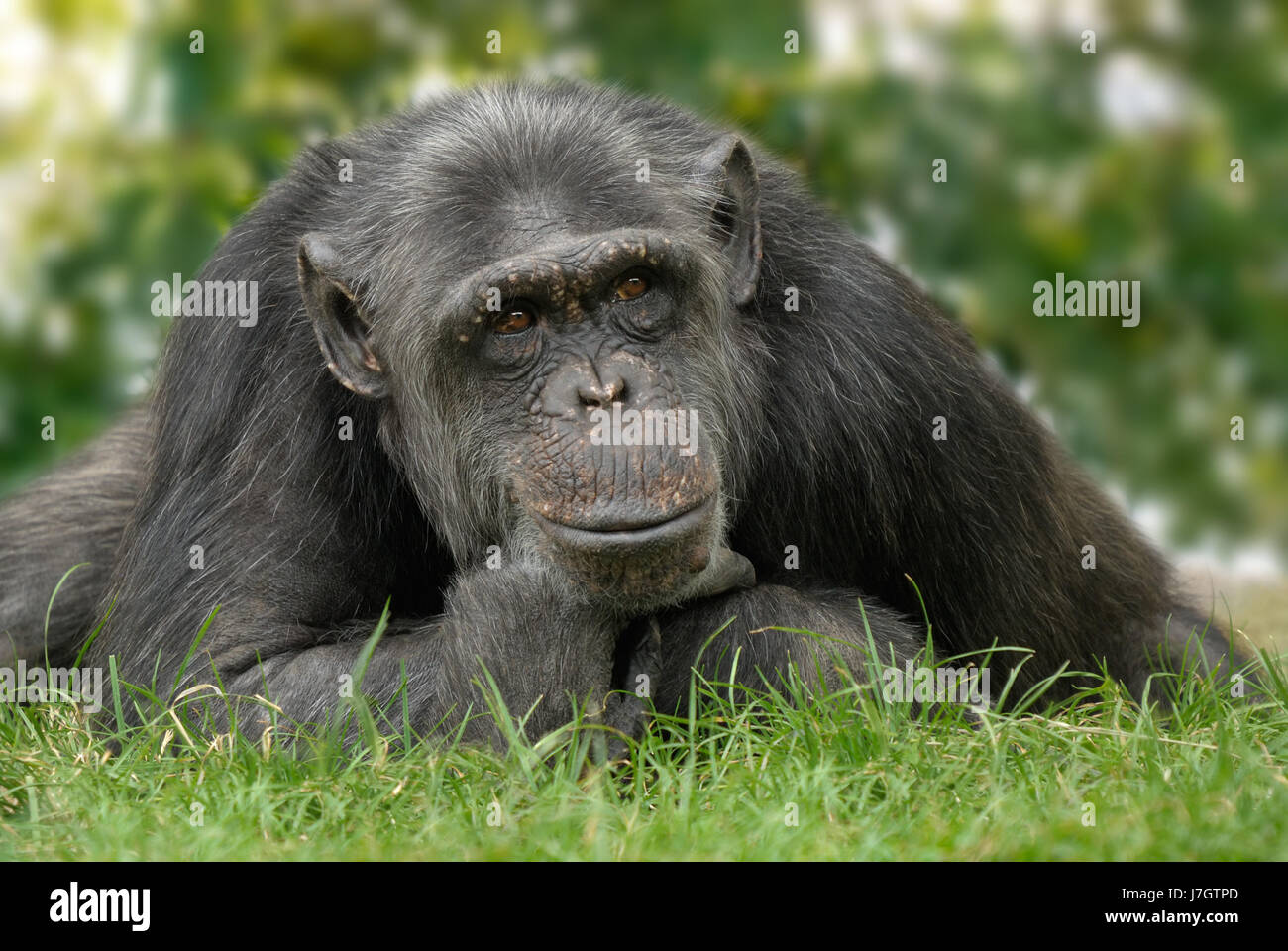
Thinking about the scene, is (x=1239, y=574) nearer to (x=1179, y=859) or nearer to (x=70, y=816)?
(x=1179, y=859)

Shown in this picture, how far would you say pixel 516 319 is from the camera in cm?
504

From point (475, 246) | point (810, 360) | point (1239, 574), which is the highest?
point (475, 246)

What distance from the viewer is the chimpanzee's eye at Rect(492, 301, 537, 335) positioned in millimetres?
5016

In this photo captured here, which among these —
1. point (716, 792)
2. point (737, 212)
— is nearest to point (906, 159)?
point (737, 212)

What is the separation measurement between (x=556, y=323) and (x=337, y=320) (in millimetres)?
1003

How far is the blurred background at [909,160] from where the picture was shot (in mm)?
8273

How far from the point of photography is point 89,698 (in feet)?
18.2

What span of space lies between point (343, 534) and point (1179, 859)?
3185 millimetres

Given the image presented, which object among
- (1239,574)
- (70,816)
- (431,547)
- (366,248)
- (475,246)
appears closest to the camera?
(70,816)

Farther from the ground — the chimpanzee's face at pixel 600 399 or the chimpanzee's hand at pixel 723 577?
the chimpanzee's face at pixel 600 399

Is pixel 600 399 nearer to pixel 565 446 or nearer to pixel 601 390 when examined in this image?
pixel 601 390

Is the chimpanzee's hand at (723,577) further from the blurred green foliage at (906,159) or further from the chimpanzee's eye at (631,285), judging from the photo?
the blurred green foliage at (906,159)

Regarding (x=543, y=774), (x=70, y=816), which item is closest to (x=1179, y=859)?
(x=543, y=774)

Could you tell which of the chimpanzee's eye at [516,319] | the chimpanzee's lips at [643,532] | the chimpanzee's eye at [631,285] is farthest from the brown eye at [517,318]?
the chimpanzee's lips at [643,532]
